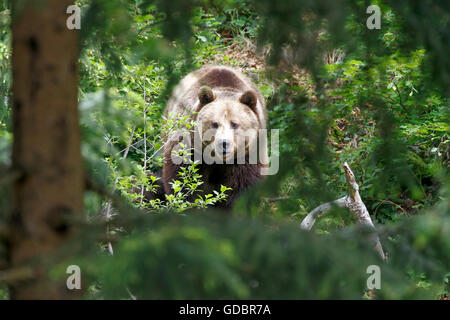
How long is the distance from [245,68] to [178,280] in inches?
315

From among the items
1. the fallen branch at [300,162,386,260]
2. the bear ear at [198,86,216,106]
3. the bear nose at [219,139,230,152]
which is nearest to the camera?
the fallen branch at [300,162,386,260]

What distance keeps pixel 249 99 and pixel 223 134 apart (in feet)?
1.98

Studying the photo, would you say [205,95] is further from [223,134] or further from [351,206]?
[351,206]

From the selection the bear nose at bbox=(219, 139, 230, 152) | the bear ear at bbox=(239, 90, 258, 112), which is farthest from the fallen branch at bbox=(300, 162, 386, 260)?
the bear ear at bbox=(239, 90, 258, 112)

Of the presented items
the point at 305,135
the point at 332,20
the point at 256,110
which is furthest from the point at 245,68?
the point at 332,20

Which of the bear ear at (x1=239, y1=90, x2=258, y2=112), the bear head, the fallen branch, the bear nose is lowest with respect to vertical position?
the fallen branch

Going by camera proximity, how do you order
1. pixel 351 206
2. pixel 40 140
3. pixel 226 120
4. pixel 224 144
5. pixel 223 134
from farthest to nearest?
pixel 226 120 < pixel 223 134 < pixel 224 144 < pixel 351 206 < pixel 40 140

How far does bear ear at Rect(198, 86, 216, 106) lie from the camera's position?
264 inches

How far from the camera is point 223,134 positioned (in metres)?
6.65

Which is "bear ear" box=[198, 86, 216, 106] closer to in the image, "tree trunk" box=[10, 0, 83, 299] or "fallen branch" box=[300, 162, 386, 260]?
"fallen branch" box=[300, 162, 386, 260]

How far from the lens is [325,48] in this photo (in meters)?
2.36

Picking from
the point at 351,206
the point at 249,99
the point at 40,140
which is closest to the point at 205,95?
the point at 249,99

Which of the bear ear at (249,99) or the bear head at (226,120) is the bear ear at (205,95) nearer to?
the bear head at (226,120)
